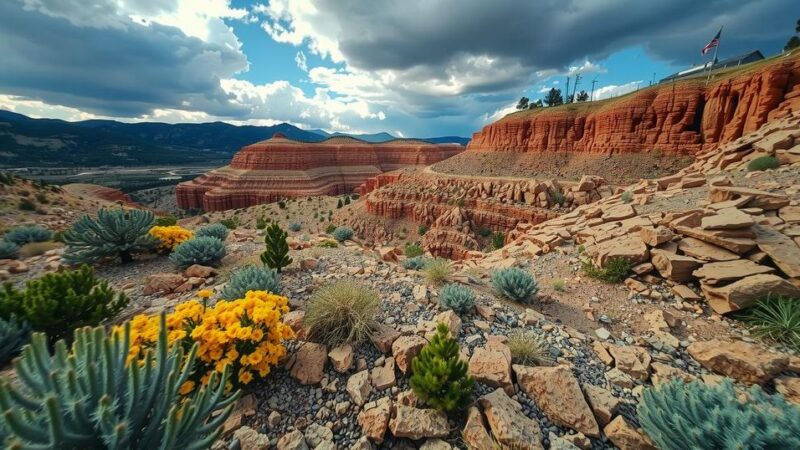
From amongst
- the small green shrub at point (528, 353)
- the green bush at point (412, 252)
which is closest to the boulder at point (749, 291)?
the small green shrub at point (528, 353)

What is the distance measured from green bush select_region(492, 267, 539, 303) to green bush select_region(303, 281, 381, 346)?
3.15 m

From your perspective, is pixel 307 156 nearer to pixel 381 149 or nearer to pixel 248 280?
pixel 381 149

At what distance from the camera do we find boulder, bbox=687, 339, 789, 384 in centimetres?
377

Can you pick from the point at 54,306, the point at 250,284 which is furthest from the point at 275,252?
the point at 54,306

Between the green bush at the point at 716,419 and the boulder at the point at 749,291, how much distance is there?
319 centimetres

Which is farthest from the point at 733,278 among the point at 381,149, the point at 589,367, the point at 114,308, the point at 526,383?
the point at 381,149

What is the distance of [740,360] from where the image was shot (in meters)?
3.91

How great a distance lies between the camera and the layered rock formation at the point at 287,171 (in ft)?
221

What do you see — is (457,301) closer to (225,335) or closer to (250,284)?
(225,335)

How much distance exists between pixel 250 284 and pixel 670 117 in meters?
41.7

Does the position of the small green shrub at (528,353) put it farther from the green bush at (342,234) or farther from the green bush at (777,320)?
the green bush at (342,234)

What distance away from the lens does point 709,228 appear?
20.5 ft

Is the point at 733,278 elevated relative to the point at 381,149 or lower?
lower

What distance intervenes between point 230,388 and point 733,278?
849 cm
